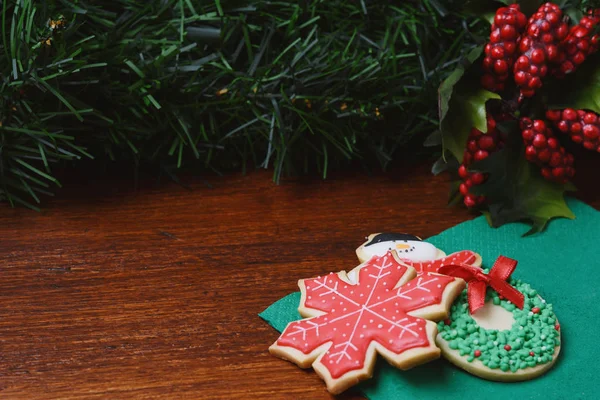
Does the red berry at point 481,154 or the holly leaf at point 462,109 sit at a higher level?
the holly leaf at point 462,109

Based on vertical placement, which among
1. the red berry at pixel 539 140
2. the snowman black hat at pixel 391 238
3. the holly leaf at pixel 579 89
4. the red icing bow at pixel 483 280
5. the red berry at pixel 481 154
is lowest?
the red icing bow at pixel 483 280

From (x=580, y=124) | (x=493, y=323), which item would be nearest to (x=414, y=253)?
(x=493, y=323)

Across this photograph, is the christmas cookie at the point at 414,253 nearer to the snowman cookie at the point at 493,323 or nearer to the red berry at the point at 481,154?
the snowman cookie at the point at 493,323

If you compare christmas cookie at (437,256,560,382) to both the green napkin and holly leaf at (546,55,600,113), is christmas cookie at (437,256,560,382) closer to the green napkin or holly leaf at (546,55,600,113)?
the green napkin

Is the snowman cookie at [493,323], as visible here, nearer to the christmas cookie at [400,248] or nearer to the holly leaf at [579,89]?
the christmas cookie at [400,248]

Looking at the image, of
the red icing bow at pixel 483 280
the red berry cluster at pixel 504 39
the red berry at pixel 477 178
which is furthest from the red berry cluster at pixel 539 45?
the red icing bow at pixel 483 280

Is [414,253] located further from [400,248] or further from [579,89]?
[579,89]

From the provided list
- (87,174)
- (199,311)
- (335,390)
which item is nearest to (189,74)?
(87,174)

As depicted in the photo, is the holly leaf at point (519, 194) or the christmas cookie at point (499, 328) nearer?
the christmas cookie at point (499, 328)
